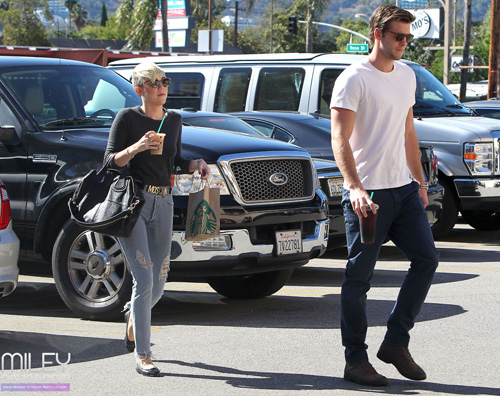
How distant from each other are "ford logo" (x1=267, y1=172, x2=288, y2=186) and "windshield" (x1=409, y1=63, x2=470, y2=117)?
5545 millimetres

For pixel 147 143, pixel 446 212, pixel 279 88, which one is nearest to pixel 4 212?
pixel 147 143

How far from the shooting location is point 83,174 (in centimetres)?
694

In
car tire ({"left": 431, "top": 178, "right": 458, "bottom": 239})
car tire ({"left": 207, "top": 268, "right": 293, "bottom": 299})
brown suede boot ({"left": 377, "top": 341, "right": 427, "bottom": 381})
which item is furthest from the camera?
car tire ({"left": 431, "top": 178, "right": 458, "bottom": 239})

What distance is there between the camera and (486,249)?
1117 cm

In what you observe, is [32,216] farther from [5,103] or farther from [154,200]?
[154,200]

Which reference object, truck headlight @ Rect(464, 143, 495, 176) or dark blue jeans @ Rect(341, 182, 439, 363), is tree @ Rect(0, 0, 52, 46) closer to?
truck headlight @ Rect(464, 143, 495, 176)

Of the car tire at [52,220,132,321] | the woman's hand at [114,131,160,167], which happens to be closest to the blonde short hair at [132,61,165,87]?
the woman's hand at [114,131,160,167]

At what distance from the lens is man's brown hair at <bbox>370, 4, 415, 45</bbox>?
514 cm

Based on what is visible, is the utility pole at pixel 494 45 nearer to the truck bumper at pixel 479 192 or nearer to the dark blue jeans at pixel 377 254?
the truck bumper at pixel 479 192

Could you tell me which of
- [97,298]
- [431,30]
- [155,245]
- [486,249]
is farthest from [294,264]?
[431,30]

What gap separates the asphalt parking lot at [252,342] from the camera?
5.29m

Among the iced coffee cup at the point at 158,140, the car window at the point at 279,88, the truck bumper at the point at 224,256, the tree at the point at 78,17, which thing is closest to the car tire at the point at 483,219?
the car window at the point at 279,88

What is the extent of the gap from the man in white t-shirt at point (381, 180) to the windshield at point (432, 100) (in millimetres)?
7343

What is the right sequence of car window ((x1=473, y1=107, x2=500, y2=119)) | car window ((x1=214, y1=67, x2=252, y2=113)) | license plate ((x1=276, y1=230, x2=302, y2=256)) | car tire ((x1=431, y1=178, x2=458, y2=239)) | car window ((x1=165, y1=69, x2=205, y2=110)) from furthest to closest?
car window ((x1=473, y1=107, x2=500, y2=119))
car window ((x1=165, y1=69, x2=205, y2=110))
car window ((x1=214, y1=67, x2=252, y2=113))
car tire ((x1=431, y1=178, x2=458, y2=239))
license plate ((x1=276, y1=230, x2=302, y2=256))
